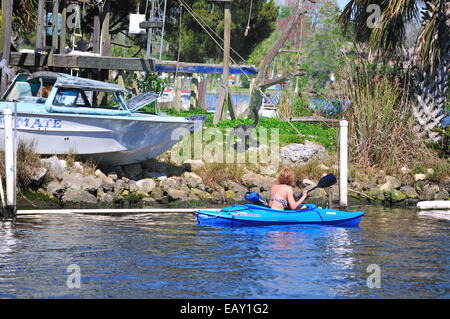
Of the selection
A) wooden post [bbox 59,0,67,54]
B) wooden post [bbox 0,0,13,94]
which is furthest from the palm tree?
wooden post [bbox 0,0,13,94]

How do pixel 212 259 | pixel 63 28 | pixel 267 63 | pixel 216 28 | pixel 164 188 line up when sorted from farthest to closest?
1. pixel 216 28
2. pixel 267 63
3. pixel 63 28
4. pixel 164 188
5. pixel 212 259

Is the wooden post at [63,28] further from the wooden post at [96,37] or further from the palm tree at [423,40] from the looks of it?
the palm tree at [423,40]

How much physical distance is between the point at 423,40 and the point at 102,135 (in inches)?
349

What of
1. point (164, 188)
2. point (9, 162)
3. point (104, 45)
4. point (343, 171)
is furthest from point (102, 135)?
point (104, 45)

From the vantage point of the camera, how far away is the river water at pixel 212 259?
34.1 ft

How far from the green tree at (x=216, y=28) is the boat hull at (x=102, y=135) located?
19.4 metres

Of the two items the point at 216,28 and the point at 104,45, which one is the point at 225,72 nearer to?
the point at 104,45

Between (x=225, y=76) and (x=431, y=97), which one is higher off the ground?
(x=225, y=76)

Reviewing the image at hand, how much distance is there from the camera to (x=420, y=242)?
13859 millimetres

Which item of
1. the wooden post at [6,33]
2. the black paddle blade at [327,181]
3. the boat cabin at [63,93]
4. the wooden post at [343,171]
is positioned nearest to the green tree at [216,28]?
the wooden post at [6,33]

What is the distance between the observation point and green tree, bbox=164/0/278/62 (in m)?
38.8

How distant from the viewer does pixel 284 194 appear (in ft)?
49.6

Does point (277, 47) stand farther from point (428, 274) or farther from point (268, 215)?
point (428, 274)

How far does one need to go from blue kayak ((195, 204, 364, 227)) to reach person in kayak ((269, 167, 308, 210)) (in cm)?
21
